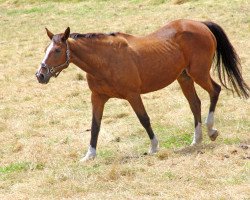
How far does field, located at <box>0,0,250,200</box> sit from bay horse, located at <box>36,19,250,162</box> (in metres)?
0.62

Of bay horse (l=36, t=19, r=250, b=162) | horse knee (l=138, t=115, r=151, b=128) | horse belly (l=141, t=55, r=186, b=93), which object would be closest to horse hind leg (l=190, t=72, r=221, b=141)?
bay horse (l=36, t=19, r=250, b=162)

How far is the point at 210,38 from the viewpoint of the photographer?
28.7 ft

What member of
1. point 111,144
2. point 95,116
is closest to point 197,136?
point 111,144

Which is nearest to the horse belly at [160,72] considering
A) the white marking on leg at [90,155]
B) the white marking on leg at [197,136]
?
the white marking on leg at [197,136]

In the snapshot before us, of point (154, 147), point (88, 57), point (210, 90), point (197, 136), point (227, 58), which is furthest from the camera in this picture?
point (227, 58)

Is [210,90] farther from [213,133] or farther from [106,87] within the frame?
[106,87]

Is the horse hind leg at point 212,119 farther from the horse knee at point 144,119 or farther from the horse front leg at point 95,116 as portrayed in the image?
the horse front leg at point 95,116

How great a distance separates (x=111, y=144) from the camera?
9.25 m

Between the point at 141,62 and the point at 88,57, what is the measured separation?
84cm

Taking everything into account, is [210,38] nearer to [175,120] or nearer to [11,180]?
[175,120]

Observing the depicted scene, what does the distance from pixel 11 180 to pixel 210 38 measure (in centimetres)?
392

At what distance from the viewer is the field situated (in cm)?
652

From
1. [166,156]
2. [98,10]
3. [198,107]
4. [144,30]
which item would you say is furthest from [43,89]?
[98,10]

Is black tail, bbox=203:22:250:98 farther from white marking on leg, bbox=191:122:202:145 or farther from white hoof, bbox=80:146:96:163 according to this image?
white hoof, bbox=80:146:96:163
